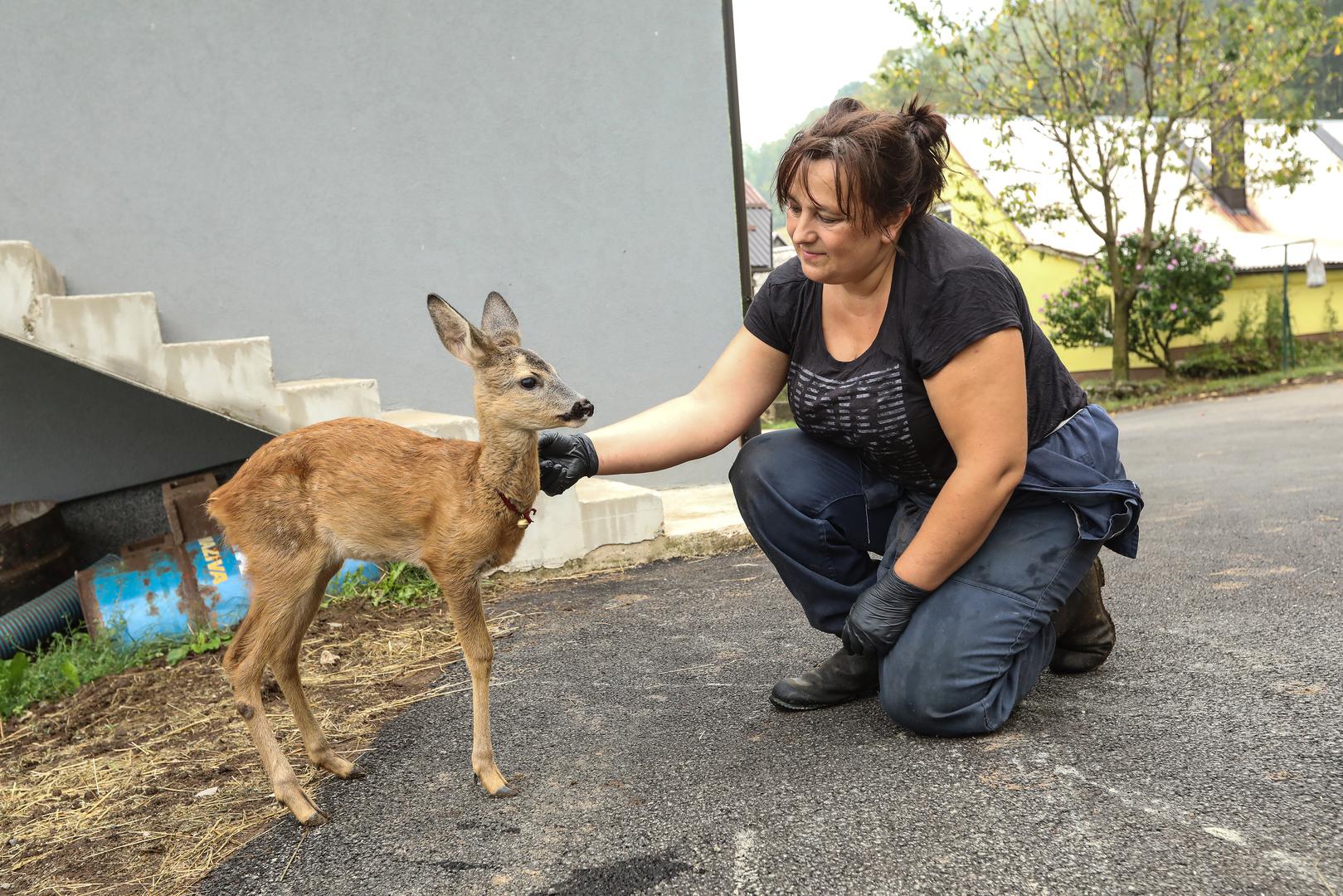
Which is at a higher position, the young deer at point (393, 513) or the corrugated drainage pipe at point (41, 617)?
the young deer at point (393, 513)

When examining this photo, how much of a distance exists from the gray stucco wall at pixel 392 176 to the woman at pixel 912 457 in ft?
11.3

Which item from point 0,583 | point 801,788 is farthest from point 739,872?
point 0,583

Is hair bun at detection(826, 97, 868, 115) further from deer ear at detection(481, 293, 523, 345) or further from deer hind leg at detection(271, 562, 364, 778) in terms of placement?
deer hind leg at detection(271, 562, 364, 778)

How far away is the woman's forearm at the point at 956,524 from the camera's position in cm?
266

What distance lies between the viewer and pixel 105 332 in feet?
16.0

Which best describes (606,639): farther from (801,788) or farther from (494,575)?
(801,788)

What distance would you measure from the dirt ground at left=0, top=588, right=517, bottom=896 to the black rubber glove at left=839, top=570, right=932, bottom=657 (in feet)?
5.25

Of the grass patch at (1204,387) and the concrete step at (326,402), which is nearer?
the concrete step at (326,402)

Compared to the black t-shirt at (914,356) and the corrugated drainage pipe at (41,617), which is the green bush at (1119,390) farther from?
the corrugated drainage pipe at (41,617)

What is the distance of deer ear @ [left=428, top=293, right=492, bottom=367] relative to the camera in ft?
9.18

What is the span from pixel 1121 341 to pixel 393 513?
1521cm

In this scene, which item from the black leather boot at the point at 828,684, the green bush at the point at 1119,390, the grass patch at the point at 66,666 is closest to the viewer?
the black leather boot at the point at 828,684

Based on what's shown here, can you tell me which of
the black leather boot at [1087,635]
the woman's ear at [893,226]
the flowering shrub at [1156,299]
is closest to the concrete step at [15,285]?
the woman's ear at [893,226]

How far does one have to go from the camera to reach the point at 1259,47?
14.4 m
